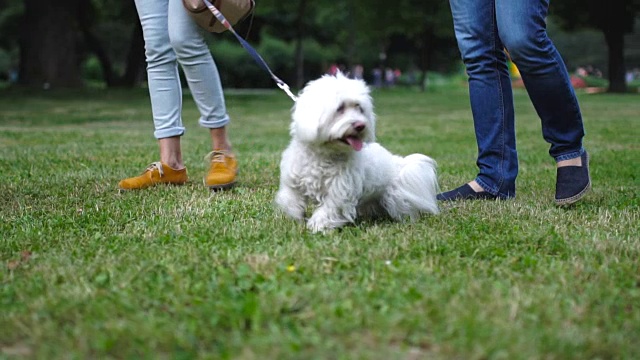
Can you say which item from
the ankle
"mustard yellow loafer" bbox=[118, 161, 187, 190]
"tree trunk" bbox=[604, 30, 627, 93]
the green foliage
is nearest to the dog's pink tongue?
the ankle

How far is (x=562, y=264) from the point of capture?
9.95 feet

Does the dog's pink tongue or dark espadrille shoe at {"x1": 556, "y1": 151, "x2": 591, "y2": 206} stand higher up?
the dog's pink tongue

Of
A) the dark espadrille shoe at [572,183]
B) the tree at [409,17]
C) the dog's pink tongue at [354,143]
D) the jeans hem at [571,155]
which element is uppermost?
the tree at [409,17]

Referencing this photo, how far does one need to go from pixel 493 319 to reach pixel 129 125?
11.3 m

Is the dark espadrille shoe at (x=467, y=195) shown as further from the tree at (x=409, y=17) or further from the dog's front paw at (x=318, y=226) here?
the tree at (x=409, y=17)

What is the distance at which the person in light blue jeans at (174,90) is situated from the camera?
16.5 ft

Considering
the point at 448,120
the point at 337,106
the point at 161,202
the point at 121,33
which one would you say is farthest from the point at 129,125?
the point at 121,33

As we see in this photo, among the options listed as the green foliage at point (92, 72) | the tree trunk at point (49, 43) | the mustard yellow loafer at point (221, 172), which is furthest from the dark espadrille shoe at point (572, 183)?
the green foliage at point (92, 72)

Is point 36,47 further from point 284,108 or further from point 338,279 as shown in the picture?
point 338,279

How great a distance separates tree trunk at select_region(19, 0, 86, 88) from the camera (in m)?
22.2

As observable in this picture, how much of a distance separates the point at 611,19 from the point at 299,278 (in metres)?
32.8

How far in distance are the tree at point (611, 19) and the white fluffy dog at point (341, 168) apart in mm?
31149

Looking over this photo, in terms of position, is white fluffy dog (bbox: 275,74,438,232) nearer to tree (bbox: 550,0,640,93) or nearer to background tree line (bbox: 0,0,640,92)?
background tree line (bbox: 0,0,640,92)

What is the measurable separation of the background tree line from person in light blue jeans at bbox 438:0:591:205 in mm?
19862
